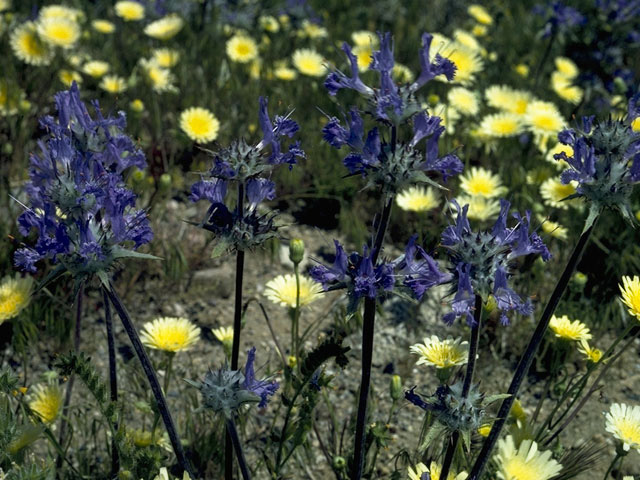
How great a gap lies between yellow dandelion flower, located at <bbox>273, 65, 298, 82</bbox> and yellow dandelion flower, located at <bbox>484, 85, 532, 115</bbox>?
147 centimetres

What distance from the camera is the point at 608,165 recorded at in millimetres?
1986

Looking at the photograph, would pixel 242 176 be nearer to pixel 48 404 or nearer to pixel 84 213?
pixel 84 213

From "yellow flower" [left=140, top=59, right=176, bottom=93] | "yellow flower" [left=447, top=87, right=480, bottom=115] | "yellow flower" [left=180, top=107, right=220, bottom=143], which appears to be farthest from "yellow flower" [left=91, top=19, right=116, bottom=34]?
"yellow flower" [left=447, top=87, right=480, bottom=115]

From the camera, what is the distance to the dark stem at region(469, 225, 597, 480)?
1990 mm

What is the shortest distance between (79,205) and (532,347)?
1323mm

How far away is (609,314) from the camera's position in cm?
377

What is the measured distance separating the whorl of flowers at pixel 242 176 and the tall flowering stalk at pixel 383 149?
185 millimetres

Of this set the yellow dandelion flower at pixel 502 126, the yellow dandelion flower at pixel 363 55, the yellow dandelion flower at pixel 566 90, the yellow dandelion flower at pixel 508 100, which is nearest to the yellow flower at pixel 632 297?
the yellow dandelion flower at pixel 502 126

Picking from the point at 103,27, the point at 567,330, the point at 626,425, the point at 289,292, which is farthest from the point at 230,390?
the point at 103,27

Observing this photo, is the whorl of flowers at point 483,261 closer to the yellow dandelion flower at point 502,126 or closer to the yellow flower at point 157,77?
the yellow dandelion flower at point 502,126

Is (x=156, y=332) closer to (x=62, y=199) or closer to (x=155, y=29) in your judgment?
(x=62, y=199)

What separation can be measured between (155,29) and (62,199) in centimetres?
437

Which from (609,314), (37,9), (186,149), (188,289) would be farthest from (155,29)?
(609,314)

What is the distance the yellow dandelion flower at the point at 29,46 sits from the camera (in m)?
5.00
